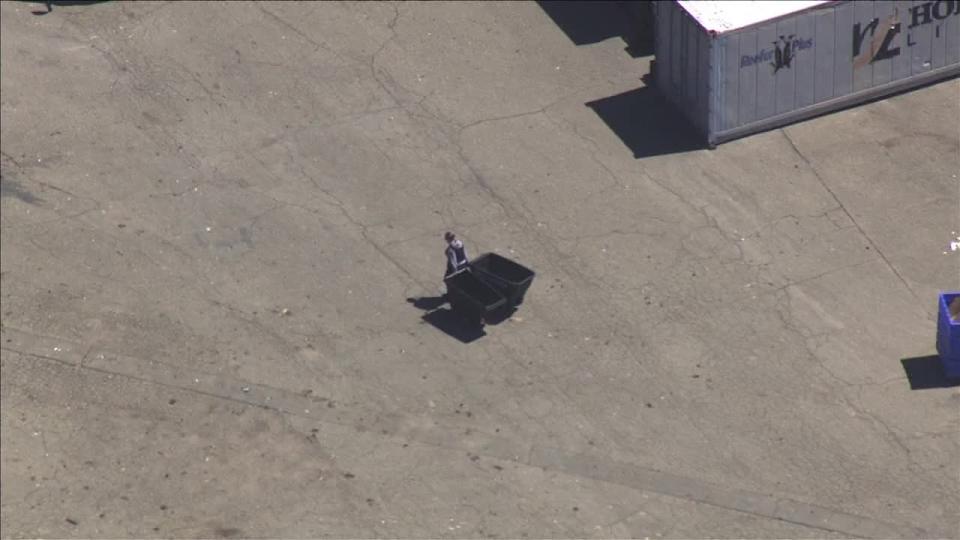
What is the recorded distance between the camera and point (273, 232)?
97.8 ft

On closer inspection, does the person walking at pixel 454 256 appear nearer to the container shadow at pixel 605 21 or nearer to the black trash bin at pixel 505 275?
the black trash bin at pixel 505 275

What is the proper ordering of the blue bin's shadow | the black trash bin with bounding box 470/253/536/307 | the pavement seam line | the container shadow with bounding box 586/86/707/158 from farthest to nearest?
the container shadow with bounding box 586/86/707/158 < the blue bin's shadow < the black trash bin with bounding box 470/253/536/307 < the pavement seam line

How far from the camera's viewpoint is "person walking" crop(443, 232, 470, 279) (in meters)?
27.2

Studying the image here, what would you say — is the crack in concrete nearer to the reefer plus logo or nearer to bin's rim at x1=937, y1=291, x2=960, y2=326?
the reefer plus logo

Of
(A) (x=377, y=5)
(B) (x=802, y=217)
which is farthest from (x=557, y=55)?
(B) (x=802, y=217)

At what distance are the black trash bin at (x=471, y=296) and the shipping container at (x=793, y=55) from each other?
209 inches

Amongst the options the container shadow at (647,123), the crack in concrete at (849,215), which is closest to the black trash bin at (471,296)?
the container shadow at (647,123)

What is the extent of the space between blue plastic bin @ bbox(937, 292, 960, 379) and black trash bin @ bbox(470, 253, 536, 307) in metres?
5.99

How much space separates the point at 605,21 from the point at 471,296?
8379 millimetres

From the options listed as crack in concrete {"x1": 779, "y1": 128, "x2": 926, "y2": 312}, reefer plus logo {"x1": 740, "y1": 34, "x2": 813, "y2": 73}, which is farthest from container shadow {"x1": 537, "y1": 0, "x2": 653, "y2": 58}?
crack in concrete {"x1": 779, "y1": 128, "x2": 926, "y2": 312}

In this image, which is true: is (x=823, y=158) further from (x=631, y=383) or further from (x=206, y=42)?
(x=206, y=42)

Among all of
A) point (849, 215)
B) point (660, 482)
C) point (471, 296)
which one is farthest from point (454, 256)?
point (849, 215)

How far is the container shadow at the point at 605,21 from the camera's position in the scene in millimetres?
32688

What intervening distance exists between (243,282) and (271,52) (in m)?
6.42
